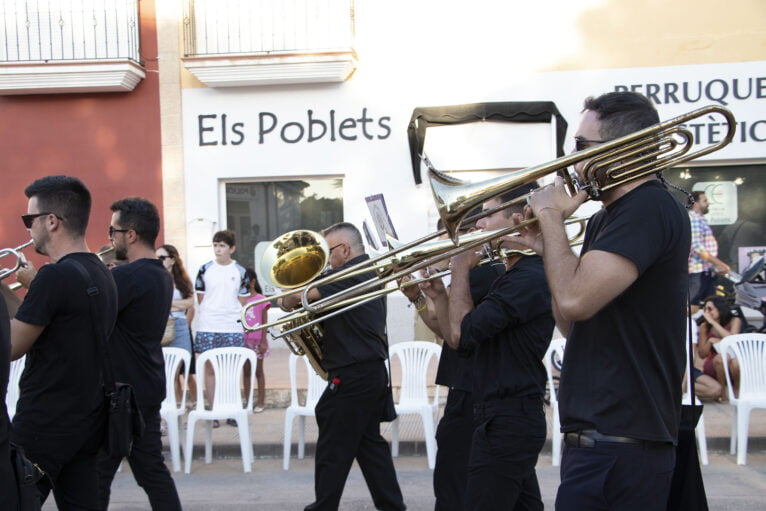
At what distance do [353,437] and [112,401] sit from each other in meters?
1.55

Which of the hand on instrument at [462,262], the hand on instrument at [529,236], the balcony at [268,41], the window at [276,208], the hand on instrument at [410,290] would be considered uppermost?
the balcony at [268,41]

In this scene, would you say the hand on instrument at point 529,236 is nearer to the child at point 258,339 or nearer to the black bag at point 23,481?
the black bag at point 23,481

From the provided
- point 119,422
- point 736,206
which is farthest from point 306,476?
point 736,206

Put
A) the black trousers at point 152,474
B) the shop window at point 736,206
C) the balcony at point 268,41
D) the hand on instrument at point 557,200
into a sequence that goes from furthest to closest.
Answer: the balcony at point 268,41
the shop window at point 736,206
the black trousers at point 152,474
the hand on instrument at point 557,200

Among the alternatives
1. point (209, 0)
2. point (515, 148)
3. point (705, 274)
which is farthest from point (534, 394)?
point (209, 0)

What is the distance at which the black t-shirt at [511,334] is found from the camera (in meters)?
3.47

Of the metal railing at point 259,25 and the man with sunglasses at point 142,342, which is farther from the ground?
the metal railing at point 259,25

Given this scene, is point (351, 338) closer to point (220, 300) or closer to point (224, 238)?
point (220, 300)

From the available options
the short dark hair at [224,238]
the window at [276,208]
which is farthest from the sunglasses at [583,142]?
the window at [276,208]

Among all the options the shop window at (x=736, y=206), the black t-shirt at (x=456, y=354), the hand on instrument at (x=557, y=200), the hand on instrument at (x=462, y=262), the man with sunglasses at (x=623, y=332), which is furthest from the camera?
the shop window at (x=736, y=206)

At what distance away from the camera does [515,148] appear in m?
10.9

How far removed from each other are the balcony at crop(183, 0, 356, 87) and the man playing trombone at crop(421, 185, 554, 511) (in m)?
7.78

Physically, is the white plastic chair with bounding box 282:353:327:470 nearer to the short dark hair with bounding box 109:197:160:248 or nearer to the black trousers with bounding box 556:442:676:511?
the short dark hair with bounding box 109:197:160:248

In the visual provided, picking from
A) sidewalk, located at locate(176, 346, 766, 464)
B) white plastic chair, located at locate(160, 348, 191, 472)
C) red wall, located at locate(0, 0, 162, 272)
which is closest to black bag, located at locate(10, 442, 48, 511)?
white plastic chair, located at locate(160, 348, 191, 472)
